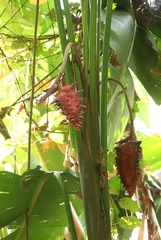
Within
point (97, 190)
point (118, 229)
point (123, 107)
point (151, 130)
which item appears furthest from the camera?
point (151, 130)

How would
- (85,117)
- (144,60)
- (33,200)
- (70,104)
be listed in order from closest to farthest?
(70,104) < (85,117) < (33,200) < (144,60)

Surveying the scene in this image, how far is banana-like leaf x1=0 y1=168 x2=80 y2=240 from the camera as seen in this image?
75 cm

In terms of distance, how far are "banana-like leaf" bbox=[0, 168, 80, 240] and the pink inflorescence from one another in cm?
27

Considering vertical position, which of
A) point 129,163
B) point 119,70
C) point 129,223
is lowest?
point 129,223

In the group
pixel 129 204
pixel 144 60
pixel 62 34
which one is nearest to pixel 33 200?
pixel 129 204

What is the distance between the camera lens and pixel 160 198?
1.08 metres

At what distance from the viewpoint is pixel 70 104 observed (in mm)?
480

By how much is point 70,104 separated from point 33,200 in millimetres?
335

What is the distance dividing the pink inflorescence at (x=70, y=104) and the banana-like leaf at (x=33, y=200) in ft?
0.88

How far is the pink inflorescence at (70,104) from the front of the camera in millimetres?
473

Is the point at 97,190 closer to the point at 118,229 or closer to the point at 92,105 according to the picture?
the point at 92,105

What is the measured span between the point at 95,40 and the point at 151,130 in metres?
0.80

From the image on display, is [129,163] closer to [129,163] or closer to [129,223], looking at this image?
[129,163]

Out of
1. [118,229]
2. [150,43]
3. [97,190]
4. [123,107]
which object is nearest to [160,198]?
[118,229]
